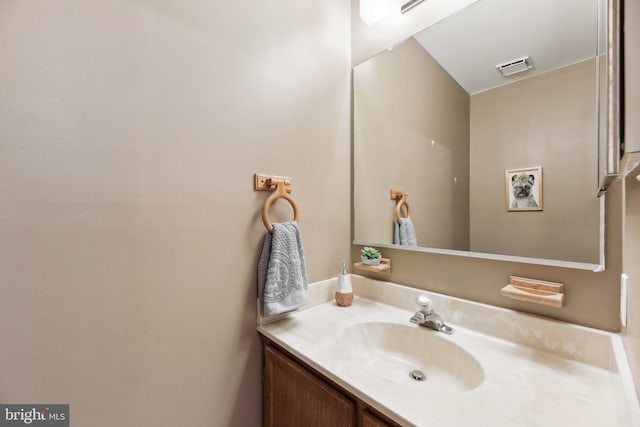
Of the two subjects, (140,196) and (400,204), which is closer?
(140,196)

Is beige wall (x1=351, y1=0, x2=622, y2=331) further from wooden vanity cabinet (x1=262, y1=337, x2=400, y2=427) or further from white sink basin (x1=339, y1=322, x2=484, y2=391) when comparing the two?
wooden vanity cabinet (x1=262, y1=337, x2=400, y2=427)

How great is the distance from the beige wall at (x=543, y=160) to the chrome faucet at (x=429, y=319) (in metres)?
0.26

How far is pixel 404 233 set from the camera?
115 cm

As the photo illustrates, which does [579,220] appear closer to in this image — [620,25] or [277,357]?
[620,25]

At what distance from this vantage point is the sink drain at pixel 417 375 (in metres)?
0.85

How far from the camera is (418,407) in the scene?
0.56m

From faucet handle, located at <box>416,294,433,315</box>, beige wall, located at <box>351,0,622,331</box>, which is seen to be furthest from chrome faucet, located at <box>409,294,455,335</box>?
beige wall, located at <box>351,0,622,331</box>

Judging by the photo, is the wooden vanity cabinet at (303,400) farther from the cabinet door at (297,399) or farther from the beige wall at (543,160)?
the beige wall at (543,160)

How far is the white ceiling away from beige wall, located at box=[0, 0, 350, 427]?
62 centimetres

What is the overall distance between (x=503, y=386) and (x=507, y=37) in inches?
42.6

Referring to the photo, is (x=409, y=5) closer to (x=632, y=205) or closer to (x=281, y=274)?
(x=632, y=205)

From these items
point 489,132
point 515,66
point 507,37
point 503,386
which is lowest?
point 503,386

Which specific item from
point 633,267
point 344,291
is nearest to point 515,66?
point 633,267

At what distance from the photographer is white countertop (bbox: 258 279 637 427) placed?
53 cm
